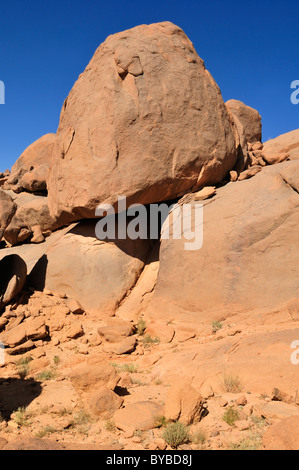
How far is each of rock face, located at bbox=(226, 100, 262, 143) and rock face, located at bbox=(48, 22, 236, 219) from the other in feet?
10.9

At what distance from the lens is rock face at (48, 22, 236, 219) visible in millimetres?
6750

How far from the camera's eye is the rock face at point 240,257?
581 cm

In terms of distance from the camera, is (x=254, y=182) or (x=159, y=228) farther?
(x=159, y=228)

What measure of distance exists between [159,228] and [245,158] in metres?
2.75

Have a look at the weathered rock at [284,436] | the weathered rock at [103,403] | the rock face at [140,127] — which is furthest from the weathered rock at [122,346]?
the weathered rock at [284,436]

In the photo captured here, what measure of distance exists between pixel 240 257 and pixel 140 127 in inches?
120

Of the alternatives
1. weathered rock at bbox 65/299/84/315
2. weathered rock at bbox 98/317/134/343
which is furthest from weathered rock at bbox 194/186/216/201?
weathered rock at bbox 65/299/84/315

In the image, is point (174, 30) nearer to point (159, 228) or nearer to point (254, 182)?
point (254, 182)

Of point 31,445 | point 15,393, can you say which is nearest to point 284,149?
point 15,393

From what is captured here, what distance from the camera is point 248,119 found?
10969mm

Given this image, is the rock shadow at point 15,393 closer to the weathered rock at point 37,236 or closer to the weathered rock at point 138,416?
the weathered rock at point 138,416

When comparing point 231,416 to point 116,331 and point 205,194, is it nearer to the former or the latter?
point 116,331
